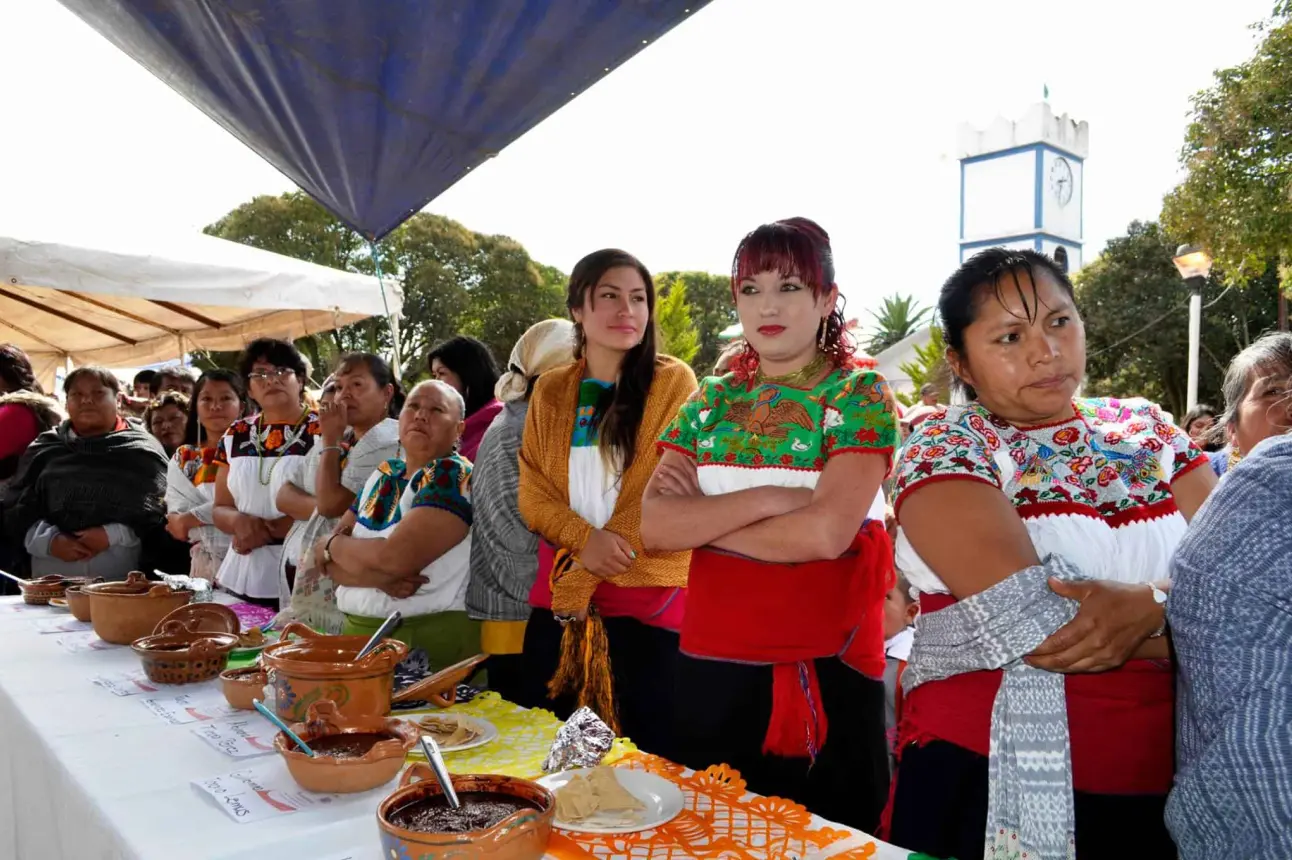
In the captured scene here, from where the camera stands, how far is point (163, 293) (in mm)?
5137

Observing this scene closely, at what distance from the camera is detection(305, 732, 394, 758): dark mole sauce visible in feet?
4.17

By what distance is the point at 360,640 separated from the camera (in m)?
1.67

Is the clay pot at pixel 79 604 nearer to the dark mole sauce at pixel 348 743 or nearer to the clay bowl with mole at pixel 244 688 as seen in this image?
the clay bowl with mole at pixel 244 688

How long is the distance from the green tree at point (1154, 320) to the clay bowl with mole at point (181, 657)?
56.7 ft

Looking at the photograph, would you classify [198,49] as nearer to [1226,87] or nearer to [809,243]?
[809,243]

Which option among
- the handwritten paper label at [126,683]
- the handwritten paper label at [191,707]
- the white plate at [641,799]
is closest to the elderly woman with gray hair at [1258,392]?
the white plate at [641,799]

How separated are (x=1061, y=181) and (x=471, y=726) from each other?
80.6ft

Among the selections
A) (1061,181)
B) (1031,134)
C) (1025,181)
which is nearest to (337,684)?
(1025,181)

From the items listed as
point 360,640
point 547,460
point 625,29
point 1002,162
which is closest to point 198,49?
point 625,29

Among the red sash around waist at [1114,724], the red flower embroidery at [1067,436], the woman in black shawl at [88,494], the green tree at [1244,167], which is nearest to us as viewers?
the red sash around waist at [1114,724]

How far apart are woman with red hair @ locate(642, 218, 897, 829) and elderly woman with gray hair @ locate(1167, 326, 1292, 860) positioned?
2.31 feet

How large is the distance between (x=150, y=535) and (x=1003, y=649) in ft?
13.5

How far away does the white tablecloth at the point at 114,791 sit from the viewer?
1.13 metres

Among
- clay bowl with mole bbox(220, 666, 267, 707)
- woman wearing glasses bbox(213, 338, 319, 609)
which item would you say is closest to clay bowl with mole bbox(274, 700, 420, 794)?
clay bowl with mole bbox(220, 666, 267, 707)
